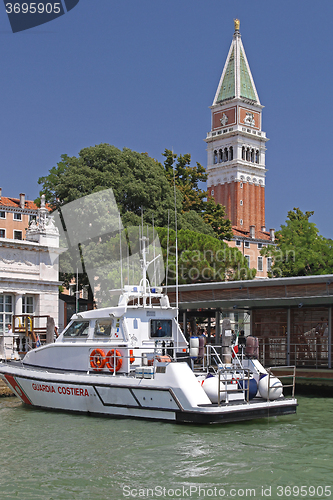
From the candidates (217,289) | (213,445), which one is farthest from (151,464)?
(217,289)

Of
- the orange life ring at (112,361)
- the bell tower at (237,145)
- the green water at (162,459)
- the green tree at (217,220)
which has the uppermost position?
the bell tower at (237,145)

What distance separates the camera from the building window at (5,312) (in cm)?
2592

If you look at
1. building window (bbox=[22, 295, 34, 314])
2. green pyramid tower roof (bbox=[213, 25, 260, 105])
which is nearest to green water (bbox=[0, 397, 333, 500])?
building window (bbox=[22, 295, 34, 314])

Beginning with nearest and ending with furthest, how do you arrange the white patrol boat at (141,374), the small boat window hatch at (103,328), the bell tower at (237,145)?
the white patrol boat at (141,374) → the small boat window hatch at (103,328) → the bell tower at (237,145)

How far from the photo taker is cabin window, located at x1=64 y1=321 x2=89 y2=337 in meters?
18.3

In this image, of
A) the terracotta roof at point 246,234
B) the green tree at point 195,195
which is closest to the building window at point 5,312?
the green tree at point 195,195

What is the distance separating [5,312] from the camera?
26.0 meters

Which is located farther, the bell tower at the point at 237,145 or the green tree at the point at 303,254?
the bell tower at the point at 237,145

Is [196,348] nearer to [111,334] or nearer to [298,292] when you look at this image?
[111,334]

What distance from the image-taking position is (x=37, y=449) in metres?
12.5

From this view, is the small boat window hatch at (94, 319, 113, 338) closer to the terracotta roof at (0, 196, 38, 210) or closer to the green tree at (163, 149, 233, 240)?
the green tree at (163, 149, 233, 240)

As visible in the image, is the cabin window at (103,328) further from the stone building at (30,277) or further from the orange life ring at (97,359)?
the stone building at (30,277)

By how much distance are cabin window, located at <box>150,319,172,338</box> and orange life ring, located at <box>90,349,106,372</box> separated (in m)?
1.65

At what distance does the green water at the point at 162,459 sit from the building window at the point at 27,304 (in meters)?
11.3
